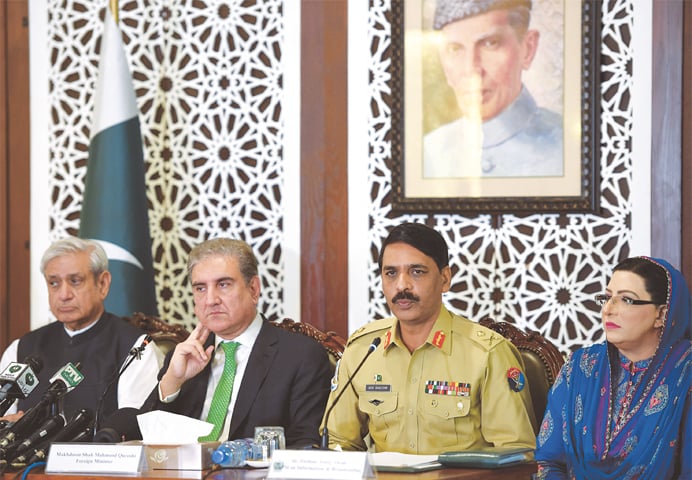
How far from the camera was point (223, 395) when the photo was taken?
12.1 ft

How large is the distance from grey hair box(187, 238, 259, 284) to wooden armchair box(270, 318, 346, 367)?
37cm

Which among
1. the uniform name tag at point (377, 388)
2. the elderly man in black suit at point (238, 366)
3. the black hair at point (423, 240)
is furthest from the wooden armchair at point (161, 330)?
the black hair at point (423, 240)

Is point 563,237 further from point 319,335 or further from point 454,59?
point 319,335

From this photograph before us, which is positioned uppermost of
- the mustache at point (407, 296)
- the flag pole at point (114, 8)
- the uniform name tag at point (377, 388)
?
the flag pole at point (114, 8)

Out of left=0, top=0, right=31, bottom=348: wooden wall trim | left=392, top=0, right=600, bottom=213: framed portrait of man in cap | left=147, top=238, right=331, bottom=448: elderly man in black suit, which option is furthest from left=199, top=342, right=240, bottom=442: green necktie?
left=0, top=0, right=31, bottom=348: wooden wall trim

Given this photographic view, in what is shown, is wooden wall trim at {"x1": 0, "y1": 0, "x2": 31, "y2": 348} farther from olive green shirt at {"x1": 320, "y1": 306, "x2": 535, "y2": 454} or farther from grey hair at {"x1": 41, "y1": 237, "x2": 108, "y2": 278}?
olive green shirt at {"x1": 320, "y1": 306, "x2": 535, "y2": 454}

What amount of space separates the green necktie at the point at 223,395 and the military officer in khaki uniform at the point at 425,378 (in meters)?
0.42

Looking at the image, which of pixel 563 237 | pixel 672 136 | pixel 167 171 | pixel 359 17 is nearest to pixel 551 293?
pixel 563 237

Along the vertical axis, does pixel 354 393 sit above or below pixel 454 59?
below

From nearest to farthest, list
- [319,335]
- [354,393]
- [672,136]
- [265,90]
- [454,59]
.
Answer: [354,393] → [319,335] → [672,136] → [454,59] → [265,90]

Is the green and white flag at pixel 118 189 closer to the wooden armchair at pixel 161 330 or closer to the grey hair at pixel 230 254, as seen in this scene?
the wooden armchair at pixel 161 330

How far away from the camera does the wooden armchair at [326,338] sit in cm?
392

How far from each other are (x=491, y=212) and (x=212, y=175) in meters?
1.44

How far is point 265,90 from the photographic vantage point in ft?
16.3
